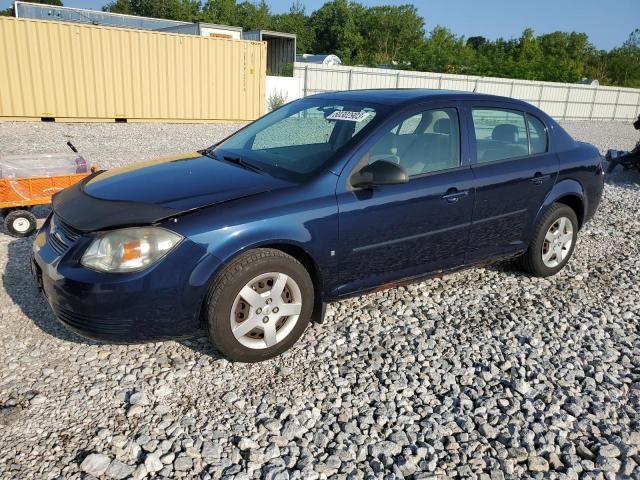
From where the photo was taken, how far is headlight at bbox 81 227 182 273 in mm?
2771

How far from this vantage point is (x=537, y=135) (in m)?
4.50

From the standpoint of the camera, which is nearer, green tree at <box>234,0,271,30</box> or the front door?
the front door

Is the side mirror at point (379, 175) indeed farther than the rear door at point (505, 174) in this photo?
No

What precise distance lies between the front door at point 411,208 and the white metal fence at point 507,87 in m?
18.1

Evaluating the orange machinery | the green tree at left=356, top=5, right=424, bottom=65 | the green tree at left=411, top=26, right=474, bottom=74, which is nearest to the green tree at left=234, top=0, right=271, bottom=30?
the green tree at left=356, top=5, right=424, bottom=65

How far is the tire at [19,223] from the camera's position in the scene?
5.29m

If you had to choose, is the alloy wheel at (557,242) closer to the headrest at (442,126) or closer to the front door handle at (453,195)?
the front door handle at (453,195)

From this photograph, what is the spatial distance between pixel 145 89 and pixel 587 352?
1559 centimetres

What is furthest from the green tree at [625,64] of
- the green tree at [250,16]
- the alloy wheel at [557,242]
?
the alloy wheel at [557,242]

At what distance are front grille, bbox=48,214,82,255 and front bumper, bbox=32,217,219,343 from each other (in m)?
0.03

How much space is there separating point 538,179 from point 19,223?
16.8 ft

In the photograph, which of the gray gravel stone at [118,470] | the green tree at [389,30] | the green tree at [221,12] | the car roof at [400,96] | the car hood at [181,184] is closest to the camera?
the gray gravel stone at [118,470]

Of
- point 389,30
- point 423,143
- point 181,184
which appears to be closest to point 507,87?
point 423,143

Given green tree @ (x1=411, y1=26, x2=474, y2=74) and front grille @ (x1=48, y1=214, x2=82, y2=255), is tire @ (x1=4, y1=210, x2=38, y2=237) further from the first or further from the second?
green tree @ (x1=411, y1=26, x2=474, y2=74)
